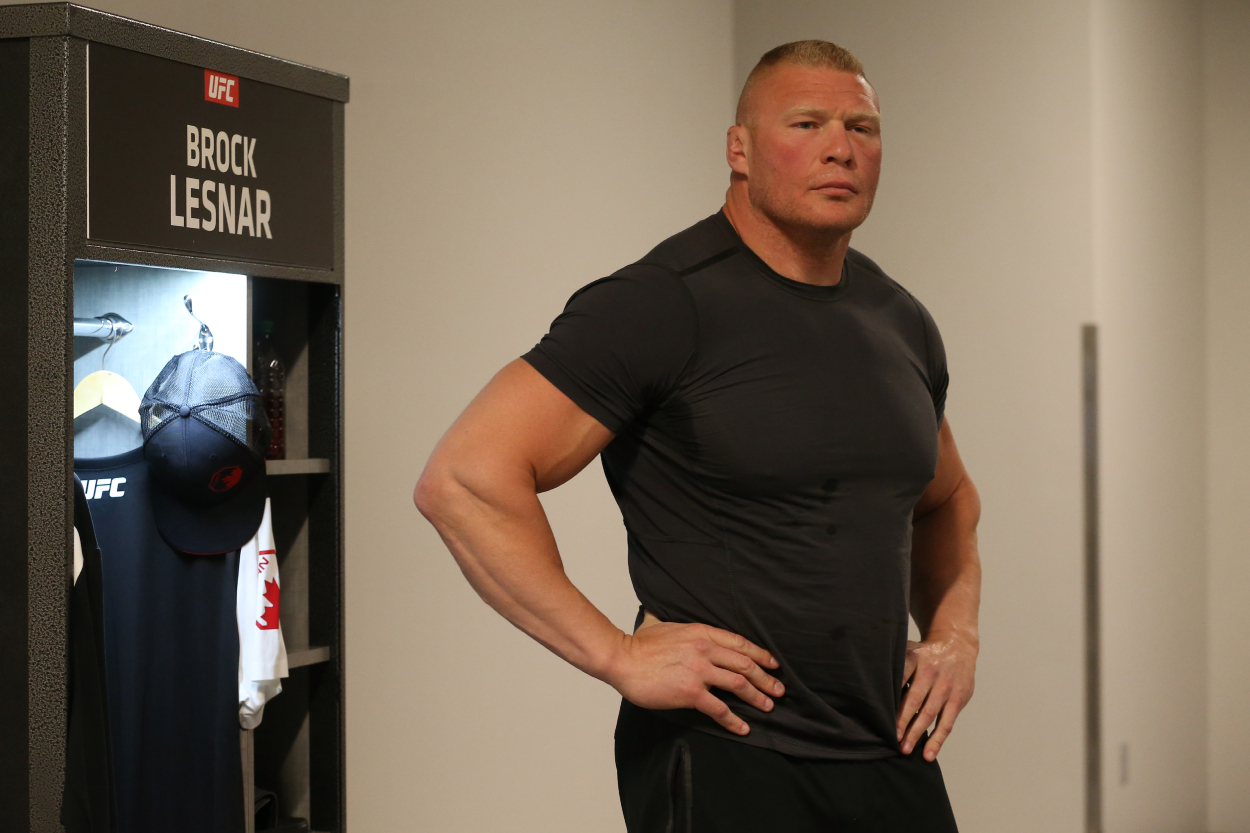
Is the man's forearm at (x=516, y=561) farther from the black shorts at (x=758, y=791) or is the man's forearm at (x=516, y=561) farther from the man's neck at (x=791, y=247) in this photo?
the man's neck at (x=791, y=247)

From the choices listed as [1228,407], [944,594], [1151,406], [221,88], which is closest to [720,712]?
[944,594]

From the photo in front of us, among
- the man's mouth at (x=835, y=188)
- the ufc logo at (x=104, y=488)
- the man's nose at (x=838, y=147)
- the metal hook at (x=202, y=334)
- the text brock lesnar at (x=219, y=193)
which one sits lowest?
the ufc logo at (x=104, y=488)

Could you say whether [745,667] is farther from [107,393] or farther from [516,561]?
[107,393]

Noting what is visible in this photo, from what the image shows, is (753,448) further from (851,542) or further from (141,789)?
(141,789)

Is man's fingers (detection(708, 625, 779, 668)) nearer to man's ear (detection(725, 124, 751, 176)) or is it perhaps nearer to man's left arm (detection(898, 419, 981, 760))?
man's left arm (detection(898, 419, 981, 760))

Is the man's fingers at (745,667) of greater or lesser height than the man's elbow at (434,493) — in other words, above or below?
below

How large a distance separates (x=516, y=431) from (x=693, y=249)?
0.29 meters

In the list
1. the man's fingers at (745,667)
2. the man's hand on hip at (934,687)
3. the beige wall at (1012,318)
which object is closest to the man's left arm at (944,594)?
the man's hand on hip at (934,687)

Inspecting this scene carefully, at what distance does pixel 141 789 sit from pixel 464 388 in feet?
4.20

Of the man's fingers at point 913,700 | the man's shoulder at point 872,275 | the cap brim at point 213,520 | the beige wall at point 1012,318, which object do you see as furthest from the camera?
the beige wall at point 1012,318

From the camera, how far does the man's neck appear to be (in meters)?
1.26

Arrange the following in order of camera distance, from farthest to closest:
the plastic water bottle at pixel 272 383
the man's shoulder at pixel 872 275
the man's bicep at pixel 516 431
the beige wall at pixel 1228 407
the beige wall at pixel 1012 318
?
the beige wall at pixel 1228 407 < the beige wall at pixel 1012 318 < the plastic water bottle at pixel 272 383 < the man's shoulder at pixel 872 275 < the man's bicep at pixel 516 431

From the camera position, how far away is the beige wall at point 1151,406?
9.75 feet

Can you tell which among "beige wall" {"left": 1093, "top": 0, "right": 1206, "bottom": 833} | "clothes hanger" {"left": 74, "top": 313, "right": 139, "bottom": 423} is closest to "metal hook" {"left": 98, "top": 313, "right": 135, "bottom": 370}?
"clothes hanger" {"left": 74, "top": 313, "right": 139, "bottom": 423}
